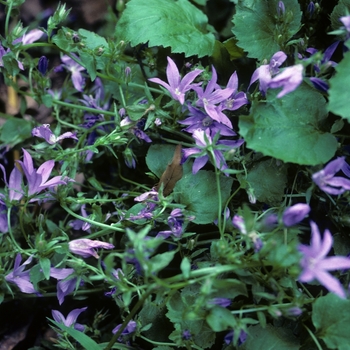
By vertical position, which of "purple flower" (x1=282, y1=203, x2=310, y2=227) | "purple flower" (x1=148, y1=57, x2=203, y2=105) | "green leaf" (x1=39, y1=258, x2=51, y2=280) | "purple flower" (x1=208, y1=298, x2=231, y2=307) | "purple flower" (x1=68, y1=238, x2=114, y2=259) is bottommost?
"green leaf" (x1=39, y1=258, x2=51, y2=280)

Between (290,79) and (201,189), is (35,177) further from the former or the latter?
(290,79)

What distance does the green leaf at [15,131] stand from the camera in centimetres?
127

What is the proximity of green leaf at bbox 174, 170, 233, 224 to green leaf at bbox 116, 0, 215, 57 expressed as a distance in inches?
10.3

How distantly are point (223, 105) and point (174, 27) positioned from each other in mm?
253

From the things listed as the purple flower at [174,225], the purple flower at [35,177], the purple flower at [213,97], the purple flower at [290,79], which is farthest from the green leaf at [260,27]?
the purple flower at [35,177]

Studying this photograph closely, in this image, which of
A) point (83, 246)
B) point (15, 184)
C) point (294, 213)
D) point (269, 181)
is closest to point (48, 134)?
point (15, 184)

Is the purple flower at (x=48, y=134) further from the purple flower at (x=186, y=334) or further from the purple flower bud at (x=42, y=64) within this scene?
the purple flower at (x=186, y=334)

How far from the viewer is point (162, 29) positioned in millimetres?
1128

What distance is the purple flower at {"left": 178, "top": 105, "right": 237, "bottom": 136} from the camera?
100 cm

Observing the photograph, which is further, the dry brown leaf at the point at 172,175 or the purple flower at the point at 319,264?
the dry brown leaf at the point at 172,175

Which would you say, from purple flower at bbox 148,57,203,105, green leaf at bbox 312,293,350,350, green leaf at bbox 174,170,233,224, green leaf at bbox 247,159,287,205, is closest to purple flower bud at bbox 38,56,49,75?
purple flower at bbox 148,57,203,105

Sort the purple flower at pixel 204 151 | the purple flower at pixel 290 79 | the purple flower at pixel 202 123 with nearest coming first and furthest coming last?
1. the purple flower at pixel 290 79
2. the purple flower at pixel 204 151
3. the purple flower at pixel 202 123

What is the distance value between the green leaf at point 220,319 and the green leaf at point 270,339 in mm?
158

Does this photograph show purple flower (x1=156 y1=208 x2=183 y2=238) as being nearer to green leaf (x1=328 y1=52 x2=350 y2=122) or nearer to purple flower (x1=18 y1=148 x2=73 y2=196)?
purple flower (x1=18 y1=148 x2=73 y2=196)
